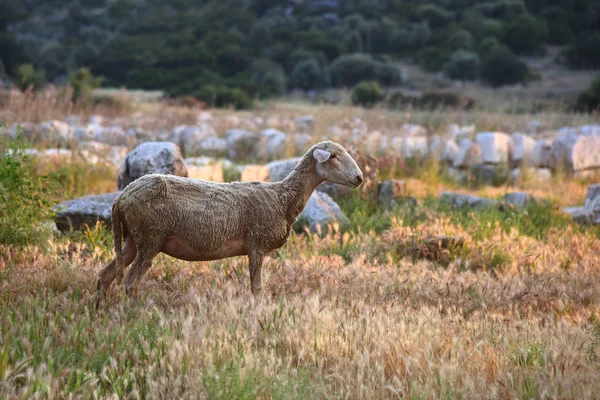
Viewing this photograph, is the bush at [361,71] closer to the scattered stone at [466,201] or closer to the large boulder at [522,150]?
the large boulder at [522,150]

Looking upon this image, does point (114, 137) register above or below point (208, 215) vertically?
below

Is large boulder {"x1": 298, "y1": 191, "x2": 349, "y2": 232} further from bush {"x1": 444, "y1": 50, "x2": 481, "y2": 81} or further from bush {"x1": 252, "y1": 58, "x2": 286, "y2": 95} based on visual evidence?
bush {"x1": 444, "y1": 50, "x2": 481, "y2": 81}

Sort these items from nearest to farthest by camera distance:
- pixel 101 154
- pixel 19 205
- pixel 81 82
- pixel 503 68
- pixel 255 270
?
pixel 255 270
pixel 19 205
pixel 101 154
pixel 81 82
pixel 503 68

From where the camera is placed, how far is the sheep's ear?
4.70 meters

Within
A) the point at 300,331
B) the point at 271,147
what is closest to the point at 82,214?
the point at 300,331

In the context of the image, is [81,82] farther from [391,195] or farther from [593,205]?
[593,205]

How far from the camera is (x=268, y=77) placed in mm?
41312

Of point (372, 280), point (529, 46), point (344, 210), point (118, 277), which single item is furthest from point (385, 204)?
point (529, 46)

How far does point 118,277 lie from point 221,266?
4.95ft

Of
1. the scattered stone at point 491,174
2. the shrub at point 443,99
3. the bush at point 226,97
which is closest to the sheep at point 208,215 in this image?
the scattered stone at point 491,174

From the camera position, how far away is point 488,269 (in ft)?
22.3

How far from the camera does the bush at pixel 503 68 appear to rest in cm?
4069

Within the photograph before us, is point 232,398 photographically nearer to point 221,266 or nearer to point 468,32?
point 221,266

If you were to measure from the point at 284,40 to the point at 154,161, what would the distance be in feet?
147
